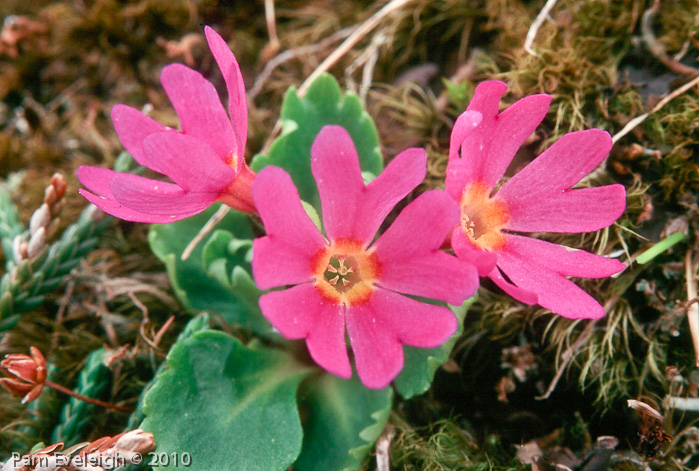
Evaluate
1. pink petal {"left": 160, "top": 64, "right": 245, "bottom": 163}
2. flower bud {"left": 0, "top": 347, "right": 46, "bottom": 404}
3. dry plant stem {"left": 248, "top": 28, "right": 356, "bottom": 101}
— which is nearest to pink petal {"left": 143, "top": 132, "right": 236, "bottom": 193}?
pink petal {"left": 160, "top": 64, "right": 245, "bottom": 163}

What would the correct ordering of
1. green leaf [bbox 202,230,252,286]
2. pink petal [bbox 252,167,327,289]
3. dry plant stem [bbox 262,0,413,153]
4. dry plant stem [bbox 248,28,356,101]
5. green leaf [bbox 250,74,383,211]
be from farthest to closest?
dry plant stem [bbox 248,28,356,101]
dry plant stem [bbox 262,0,413,153]
green leaf [bbox 250,74,383,211]
green leaf [bbox 202,230,252,286]
pink petal [bbox 252,167,327,289]

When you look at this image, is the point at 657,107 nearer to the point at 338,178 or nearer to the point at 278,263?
the point at 338,178

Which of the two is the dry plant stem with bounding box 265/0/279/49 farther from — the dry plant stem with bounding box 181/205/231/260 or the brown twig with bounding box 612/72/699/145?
the brown twig with bounding box 612/72/699/145

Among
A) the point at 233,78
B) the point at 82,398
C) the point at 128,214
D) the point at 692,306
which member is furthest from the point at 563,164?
the point at 82,398

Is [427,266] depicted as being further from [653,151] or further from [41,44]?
[41,44]

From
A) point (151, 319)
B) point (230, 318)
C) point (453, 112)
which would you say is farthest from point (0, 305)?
point (453, 112)

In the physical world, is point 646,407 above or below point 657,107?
below

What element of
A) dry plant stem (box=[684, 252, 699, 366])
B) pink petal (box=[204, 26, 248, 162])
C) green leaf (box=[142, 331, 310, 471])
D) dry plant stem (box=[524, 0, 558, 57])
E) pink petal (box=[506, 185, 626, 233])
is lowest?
green leaf (box=[142, 331, 310, 471])

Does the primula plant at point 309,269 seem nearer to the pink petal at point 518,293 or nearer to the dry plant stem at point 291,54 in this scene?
the pink petal at point 518,293
